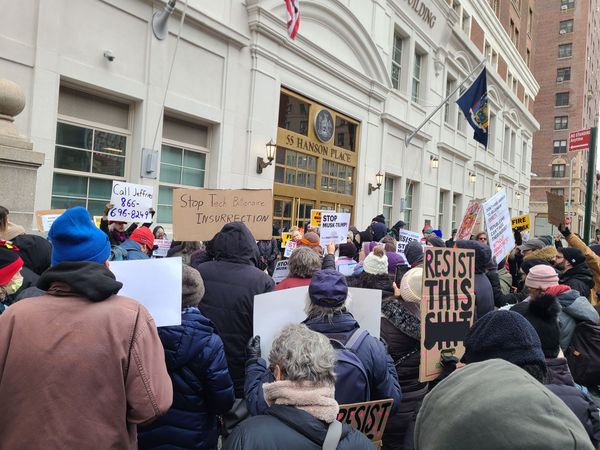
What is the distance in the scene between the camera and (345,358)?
2.30 metres

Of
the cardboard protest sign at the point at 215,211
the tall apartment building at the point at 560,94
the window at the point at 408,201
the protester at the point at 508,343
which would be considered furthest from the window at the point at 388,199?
the tall apartment building at the point at 560,94

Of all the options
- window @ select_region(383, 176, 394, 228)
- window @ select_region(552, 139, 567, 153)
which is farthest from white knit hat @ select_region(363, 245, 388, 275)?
window @ select_region(552, 139, 567, 153)

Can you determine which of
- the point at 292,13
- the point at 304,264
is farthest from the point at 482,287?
the point at 292,13

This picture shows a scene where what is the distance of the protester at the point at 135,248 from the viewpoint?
489 centimetres

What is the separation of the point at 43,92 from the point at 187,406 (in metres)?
6.81

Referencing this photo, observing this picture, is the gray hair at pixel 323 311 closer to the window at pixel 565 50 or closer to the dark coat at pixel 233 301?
the dark coat at pixel 233 301

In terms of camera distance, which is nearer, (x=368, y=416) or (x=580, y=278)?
(x=368, y=416)

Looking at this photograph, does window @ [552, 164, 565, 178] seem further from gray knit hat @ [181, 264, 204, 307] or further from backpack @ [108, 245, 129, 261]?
gray knit hat @ [181, 264, 204, 307]

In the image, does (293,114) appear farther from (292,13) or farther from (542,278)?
(542,278)

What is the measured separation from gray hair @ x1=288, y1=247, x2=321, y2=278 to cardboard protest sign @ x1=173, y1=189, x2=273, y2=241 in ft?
5.42

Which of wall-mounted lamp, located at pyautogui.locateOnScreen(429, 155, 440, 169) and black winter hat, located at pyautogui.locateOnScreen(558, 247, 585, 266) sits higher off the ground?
wall-mounted lamp, located at pyautogui.locateOnScreen(429, 155, 440, 169)

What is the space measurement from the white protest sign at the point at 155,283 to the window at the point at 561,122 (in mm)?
65847

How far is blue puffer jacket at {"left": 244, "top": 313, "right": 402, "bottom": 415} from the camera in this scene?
2.41 m

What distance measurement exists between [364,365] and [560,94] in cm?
6650
